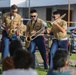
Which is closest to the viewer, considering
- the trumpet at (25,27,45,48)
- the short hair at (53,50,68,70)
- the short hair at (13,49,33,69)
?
the short hair at (13,49,33,69)

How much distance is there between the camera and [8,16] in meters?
10.2

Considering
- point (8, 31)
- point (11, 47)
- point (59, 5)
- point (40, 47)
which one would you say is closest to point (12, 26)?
point (8, 31)

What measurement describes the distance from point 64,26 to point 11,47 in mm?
3307

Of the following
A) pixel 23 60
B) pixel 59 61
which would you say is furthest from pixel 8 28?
pixel 23 60

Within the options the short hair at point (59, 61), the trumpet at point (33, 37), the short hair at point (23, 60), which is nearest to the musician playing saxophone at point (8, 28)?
the trumpet at point (33, 37)

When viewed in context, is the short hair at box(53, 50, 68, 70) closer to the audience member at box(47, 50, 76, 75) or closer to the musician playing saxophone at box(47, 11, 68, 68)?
the audience member at box(47, 50, 76, 75)

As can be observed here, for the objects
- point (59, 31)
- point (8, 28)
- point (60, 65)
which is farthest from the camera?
point (8, 28)

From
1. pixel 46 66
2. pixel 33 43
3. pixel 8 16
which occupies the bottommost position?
pixel 46 66

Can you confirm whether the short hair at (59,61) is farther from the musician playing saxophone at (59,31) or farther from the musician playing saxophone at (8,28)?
the musician playing saxophone at (8,28)

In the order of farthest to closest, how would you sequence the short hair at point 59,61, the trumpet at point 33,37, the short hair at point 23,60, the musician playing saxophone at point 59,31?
the trumpet at point 33,37 < the musician playing saxophone at point 59,31 < the short hair at point 59,61 < the short hair at point 23,60

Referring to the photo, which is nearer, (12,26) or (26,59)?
(26,59)

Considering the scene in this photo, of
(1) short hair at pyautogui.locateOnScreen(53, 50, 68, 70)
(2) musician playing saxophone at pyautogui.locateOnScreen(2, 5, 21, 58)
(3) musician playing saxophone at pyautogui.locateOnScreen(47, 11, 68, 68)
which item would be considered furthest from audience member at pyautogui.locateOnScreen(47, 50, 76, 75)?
(2) musician playing saxophone at pyautogui.locateOnScreen(2, 5, 21, 58)

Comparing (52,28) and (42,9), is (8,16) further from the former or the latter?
(42,9)

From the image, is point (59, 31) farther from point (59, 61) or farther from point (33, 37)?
point (59, 61)
